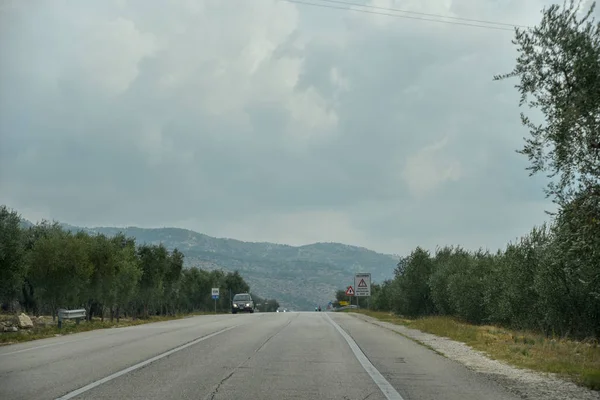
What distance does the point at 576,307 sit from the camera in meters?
25.8

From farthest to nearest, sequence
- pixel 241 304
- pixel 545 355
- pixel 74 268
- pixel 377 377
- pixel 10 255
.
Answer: pixel 241 304 → pixel 74 268 → pixel 10 255 → pixel 545 355 → pixel 377 377

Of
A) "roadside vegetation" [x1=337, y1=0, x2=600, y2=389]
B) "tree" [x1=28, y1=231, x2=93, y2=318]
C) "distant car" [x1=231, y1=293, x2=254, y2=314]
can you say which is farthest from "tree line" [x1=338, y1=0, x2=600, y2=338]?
"distant car" [x1=231, y1=293, x2=254, y2=314]

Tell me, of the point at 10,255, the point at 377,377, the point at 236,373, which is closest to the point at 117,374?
the point at 236,373

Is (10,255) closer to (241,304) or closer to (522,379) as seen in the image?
(522,379)

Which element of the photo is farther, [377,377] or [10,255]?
[10,255]

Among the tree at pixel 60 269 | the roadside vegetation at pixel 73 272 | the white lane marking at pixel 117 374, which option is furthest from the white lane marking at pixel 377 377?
the tree at pixel 60 269

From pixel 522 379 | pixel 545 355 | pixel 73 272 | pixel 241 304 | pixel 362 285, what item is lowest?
pixel 522 379

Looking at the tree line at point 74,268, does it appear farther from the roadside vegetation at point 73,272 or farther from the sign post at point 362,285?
the sign post at point 362,285

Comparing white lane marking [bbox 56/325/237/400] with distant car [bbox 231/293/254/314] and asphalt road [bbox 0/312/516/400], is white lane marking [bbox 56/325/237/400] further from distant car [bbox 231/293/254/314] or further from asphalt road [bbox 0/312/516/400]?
distant car [bbox 231/293/254/314]

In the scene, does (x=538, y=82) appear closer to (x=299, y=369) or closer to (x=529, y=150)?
(x=529, y=150)

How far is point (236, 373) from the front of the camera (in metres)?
12.1

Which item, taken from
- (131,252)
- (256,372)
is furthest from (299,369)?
(131,252)

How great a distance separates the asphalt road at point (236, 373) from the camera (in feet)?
32.2

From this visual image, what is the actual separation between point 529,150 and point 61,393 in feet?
33.7
